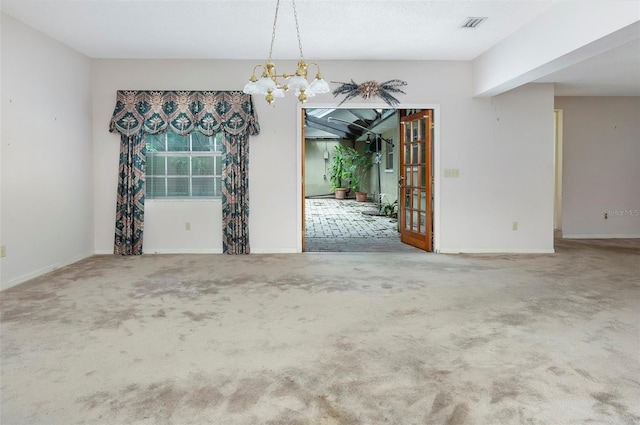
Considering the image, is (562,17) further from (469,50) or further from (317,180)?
(317,180)

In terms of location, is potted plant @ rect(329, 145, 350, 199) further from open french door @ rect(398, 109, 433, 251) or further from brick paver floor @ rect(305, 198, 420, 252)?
open french door @ rect(398, 109, 433, 251)

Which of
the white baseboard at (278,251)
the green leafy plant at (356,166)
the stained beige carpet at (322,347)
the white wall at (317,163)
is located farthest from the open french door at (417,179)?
the white wall at (317,163)

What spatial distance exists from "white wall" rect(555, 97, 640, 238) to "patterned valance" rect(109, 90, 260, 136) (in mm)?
5268

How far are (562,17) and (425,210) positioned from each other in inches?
117

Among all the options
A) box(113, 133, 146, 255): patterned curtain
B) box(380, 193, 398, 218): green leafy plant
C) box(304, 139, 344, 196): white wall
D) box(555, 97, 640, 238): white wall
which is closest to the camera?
box(113, 133, 146, 255): patterned curtain

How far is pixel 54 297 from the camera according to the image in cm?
389

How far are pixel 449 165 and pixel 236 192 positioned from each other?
290cm

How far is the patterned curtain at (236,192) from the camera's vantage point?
5.98m

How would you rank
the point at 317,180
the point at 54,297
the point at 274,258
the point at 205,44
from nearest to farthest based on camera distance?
1. the point at 54,297
2. the point at 205,44
3. the point at 274,258
4. the point at 317,180

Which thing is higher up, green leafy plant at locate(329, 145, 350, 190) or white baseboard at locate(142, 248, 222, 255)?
green leafy plant at locate(329, 145, 350, 190)

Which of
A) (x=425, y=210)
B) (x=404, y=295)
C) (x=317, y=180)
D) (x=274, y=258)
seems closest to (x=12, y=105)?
(x=274, y=258)

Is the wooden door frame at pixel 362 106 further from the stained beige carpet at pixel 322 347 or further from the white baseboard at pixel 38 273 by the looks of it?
the white baseboard at pixel 38 273

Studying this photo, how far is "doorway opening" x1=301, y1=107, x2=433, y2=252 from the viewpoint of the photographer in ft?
22.7

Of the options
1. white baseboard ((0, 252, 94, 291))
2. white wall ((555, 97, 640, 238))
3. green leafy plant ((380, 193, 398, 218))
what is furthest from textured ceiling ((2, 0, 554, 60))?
green leafy plant ((380, 193, 398, 218))
